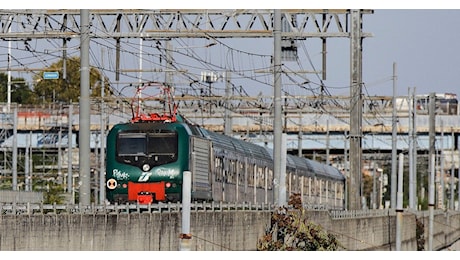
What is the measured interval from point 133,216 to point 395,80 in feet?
108

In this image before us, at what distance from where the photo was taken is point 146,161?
38.4 meters

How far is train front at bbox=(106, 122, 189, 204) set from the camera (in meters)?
38.2

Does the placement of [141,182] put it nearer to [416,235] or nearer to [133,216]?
[133,216]

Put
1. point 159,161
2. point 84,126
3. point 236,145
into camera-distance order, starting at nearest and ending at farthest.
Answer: point 84,126 < point 159,161 < point 236,145

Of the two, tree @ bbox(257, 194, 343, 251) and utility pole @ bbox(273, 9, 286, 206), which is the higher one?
utility pole @ bbox(273, 9, 286, 206)

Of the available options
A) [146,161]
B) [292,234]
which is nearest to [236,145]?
[146,161]

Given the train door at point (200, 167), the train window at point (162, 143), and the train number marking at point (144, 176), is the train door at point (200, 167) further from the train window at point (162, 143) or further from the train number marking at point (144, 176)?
the train number marking at point (144, 176)

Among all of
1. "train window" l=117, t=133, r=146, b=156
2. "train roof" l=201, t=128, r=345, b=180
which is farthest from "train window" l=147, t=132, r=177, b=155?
"train roof" l=201, t=128, r=345, b=180

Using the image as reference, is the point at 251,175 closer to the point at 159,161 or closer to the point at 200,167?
the point at 200,167

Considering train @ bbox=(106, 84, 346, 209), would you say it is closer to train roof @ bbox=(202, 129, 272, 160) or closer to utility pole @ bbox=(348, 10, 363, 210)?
train roof @ bbox=(202, 129, 272, 160)

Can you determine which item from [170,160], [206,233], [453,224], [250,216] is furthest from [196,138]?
[453,224]

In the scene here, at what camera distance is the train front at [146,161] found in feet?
125

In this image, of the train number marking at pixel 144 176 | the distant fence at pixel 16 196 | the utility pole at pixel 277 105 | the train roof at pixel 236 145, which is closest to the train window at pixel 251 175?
the train roof at pixel 236 145

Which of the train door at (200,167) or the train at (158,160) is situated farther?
the train door at (200,167)
